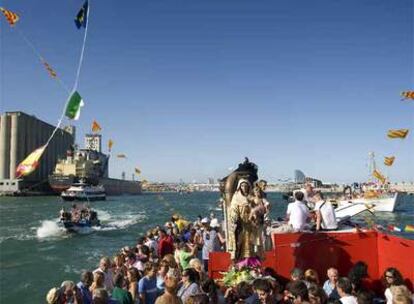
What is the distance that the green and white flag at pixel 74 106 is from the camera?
1220 cm

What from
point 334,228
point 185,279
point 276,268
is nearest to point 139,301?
point 185,279

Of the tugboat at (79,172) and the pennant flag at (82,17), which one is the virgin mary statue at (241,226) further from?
the tugboat at (79,172)

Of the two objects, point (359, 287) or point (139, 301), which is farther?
point (139, 301)

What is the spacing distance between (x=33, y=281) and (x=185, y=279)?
12.8 meters

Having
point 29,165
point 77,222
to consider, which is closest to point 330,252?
point 29,165

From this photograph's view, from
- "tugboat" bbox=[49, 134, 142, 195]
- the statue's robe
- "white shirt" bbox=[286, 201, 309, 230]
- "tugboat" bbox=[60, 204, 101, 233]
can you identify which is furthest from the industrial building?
the statue's robe

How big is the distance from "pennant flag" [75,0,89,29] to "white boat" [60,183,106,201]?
75.2m

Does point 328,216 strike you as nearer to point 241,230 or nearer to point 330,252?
point 330,252

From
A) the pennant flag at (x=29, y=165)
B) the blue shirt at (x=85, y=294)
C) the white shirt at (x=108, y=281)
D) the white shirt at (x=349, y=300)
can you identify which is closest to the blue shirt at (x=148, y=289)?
the blue shirt at (x=85, y=294)

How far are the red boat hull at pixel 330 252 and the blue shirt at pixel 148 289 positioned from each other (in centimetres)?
217

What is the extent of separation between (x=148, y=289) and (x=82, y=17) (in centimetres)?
1004

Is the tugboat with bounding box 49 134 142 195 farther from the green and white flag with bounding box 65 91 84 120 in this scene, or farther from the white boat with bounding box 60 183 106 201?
the green and white flag with bounding box 65 91 84 120

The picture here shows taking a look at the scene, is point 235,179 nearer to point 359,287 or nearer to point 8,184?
point 359,287

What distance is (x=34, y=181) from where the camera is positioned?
120562 millimetres
